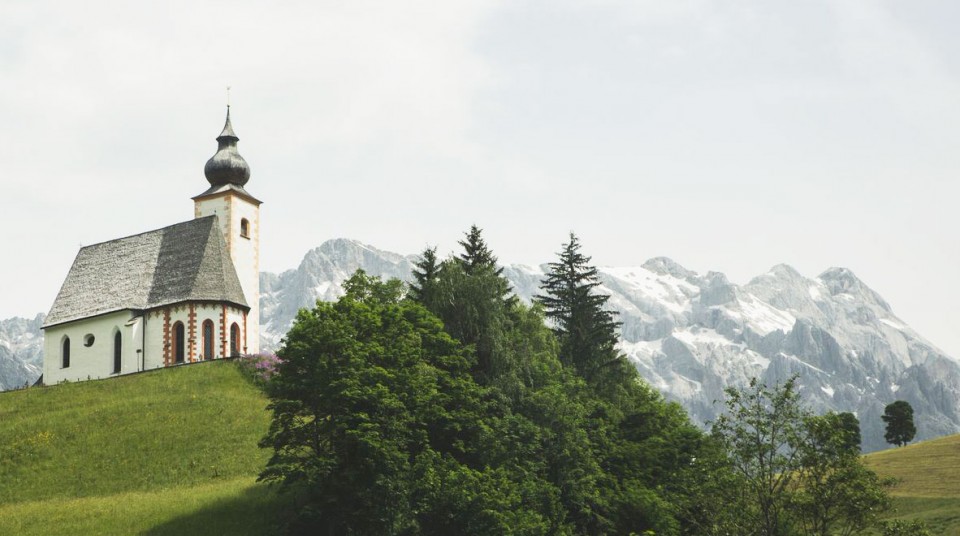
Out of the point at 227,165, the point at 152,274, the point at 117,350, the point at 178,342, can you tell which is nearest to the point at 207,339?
the point at 178,342

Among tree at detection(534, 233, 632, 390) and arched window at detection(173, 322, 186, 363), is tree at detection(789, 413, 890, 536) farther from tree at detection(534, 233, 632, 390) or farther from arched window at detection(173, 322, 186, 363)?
arched window at detection(173, 322, 186, 363)

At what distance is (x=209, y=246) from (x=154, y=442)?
2841cm

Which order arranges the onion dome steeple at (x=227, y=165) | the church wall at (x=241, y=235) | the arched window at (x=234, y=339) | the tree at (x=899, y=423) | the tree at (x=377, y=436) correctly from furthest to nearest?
the tree at (x=899, y=423), the onion dome steeple at (x=227, y=165), the church wall at (x=241, y=235), the arched window at (x=234, y=339), the tree at (x=377, y=436)

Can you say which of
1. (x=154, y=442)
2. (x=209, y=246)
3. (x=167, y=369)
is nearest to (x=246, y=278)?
(x=209, y=246)

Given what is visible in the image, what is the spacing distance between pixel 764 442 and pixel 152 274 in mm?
58213

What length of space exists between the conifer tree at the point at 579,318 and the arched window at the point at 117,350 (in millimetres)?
34872

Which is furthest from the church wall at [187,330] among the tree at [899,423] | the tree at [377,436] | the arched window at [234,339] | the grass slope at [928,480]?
the tree at [899,423]

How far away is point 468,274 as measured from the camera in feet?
198

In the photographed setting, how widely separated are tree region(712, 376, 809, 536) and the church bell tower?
52.9m

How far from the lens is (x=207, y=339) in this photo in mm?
82188

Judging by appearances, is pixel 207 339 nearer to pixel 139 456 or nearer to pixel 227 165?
pixel 227 165

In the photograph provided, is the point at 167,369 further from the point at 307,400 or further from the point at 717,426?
the point at 717,426

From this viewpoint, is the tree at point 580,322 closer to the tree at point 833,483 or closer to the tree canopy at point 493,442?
the tree canopy at point 493,442

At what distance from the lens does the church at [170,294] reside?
271 ft
